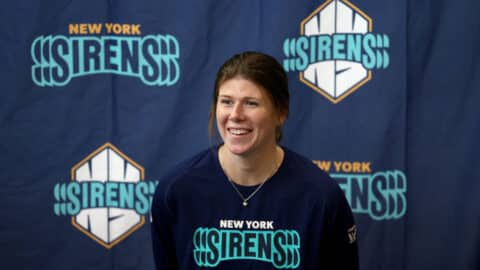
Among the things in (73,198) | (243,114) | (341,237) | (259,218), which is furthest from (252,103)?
(73,198)

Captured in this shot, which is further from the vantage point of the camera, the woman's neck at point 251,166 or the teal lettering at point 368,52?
the teal lettering at point 368,52

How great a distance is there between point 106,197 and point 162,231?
66cm

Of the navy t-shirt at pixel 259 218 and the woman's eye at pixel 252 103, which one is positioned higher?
the woman's eye at pixel 252 103

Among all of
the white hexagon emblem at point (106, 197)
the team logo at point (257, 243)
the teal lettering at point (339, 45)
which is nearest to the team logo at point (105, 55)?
the white hexagon emblem at point (106, 197)

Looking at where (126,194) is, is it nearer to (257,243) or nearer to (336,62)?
(257,243)

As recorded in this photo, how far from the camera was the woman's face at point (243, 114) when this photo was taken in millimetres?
1111

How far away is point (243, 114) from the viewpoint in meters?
1.12

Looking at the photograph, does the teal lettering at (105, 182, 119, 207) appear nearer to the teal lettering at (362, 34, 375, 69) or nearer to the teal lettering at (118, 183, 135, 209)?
the teal lettering at (118, 183, 135, 209)

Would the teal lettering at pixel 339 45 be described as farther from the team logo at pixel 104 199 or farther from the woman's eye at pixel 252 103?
the team logo at pixel 104 199

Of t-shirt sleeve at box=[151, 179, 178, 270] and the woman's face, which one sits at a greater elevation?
the woman's face

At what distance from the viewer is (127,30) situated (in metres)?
1.83

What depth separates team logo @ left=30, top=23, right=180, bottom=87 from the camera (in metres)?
1.83

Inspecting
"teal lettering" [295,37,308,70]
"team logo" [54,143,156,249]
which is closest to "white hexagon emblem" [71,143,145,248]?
"team logo" [54,143,156,249]

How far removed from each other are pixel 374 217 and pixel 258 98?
0.90m
